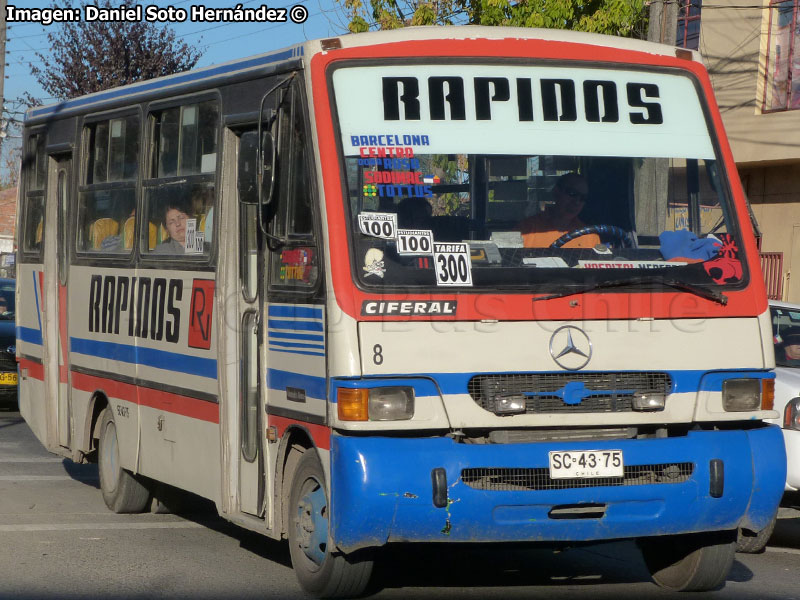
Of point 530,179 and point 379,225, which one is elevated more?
point 530,179

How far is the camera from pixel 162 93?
9.15 meters

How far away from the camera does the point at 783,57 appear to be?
2119 cm

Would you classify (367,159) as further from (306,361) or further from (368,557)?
(368,557)

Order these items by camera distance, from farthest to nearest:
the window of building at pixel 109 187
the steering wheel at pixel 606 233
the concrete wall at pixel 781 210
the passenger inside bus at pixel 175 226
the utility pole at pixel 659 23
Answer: the concrete wall at pixel 781 210, the utility pole at pixel 659 23, the window of building at pixel 109 187, the passenger inside bus at pixel 175 226, the steering wheel at pixel 606 233

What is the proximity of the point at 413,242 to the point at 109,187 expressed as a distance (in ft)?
13.2

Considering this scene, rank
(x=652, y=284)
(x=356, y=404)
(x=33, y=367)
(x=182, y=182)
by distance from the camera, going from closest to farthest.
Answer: (x=356, y=404) < (x=652, y=284) < (x=182, y=182) < (x=33, y=367)

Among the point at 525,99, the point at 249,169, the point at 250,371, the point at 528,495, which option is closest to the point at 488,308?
the point at 528,495

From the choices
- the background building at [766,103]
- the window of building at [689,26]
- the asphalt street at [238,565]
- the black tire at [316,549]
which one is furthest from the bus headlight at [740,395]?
the window of building at [689,26]

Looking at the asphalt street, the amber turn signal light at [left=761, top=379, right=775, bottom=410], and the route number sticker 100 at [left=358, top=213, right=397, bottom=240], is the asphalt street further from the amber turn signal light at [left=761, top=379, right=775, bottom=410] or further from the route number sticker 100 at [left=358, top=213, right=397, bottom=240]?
the route number sticker 100 at [left=358, top=213, right=397, bottom=240]

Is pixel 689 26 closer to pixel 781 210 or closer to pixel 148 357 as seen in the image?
pixel 781 210

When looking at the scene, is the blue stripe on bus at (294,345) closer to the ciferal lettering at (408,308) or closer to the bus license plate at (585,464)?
the ciferal lettering at (408,308)

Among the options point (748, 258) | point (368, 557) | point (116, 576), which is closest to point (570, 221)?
point (748, 258)

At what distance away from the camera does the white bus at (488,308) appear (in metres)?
6.50

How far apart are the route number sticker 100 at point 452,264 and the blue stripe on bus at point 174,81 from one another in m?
1.25
